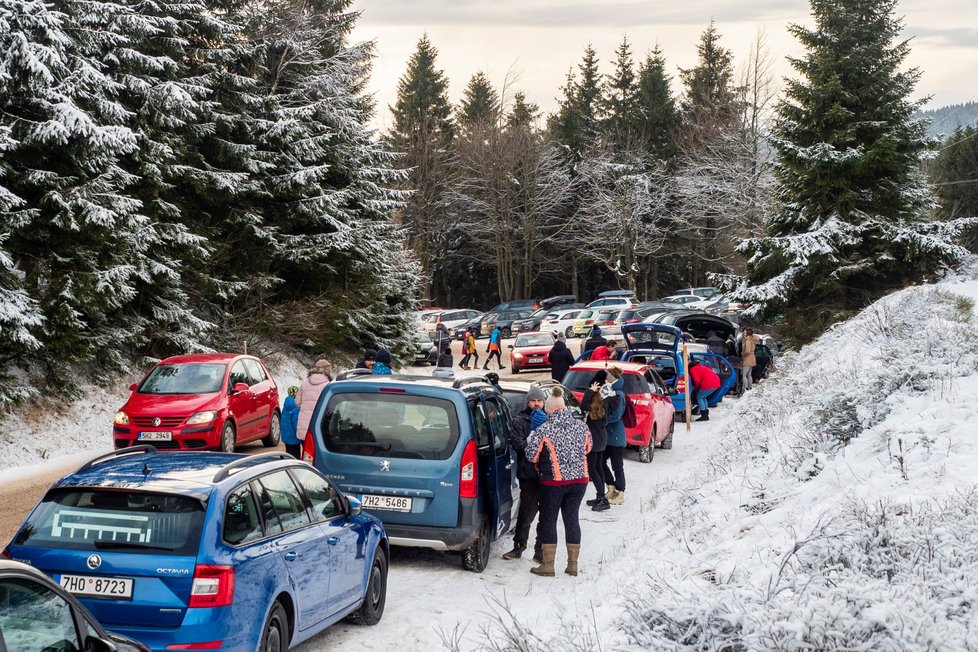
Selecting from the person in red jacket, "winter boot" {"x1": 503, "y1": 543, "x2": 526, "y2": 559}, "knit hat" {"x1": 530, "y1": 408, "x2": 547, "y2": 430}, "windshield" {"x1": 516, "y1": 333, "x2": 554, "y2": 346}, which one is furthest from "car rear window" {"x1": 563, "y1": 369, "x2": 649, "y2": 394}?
"windshield" {"x1": 516, "y1": 333, "x2": 554, "y2": 346}

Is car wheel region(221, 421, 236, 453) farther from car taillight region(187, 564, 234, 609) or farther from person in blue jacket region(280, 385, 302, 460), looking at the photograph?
car taillight region(187, 564, 234, 609)

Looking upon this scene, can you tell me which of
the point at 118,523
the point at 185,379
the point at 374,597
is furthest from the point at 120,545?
the point at 185,379

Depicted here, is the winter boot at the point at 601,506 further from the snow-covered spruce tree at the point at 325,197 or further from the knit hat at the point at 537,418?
the snow-covered spruce tree at the point at 325,197

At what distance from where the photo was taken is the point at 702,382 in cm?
2259

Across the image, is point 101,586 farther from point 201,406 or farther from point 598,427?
point 201,406

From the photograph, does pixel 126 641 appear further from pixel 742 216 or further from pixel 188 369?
pixel 742 216

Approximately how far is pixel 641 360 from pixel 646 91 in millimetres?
56326

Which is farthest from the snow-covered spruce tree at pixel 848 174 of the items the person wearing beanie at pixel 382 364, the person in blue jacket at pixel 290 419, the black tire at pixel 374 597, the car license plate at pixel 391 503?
the black tire at pixel 374 597

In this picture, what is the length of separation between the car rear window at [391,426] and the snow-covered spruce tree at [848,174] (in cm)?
2131

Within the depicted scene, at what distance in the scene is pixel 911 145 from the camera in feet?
95.3

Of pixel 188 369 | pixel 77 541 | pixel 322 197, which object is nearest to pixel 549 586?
pixel 77 541

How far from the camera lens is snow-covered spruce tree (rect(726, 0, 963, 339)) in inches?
1123

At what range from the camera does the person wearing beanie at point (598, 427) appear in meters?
13.0

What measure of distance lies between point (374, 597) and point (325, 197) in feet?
67.5
